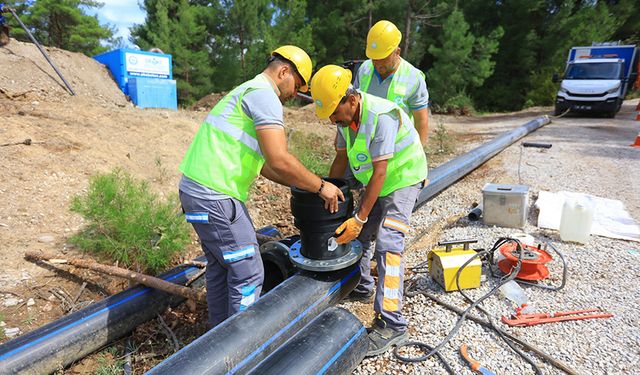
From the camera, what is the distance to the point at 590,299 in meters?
2.97

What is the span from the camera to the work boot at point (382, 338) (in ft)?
8.18

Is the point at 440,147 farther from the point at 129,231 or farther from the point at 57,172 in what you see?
the point at 57,172

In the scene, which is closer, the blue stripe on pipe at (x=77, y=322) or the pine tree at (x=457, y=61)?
the blue stripe on pipe at (x=77, y=322)

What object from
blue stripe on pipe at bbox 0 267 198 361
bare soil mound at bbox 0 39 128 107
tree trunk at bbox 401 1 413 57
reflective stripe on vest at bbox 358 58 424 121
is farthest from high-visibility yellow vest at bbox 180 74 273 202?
tree trunk at bbox 401 1 413 57

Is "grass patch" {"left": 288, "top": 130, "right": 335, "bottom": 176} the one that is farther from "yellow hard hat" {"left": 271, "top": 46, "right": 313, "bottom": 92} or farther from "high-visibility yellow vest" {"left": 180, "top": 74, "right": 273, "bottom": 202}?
→ "high-visibility yellow vest" {"left": 180, "top": 74, "right": 273, "bottom": 202}

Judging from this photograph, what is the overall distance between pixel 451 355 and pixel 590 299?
1362mm

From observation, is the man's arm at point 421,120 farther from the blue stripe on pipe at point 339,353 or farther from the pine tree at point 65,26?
the pine tree at point 65,26

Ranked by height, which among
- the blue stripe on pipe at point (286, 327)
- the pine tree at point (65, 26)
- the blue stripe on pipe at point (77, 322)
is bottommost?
the blue stripe on pipe at point (77, 322)

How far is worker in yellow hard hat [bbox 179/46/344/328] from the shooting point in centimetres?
221

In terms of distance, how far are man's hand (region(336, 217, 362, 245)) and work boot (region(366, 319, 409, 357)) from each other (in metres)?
0.62

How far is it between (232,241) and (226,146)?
22.7 inches

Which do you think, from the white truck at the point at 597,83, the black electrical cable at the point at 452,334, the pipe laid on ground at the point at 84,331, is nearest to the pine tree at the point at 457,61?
the white truck at the point at 597,83

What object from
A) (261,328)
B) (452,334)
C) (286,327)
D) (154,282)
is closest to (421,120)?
(452,334)

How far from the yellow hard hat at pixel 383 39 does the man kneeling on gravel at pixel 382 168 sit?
1.08 m
